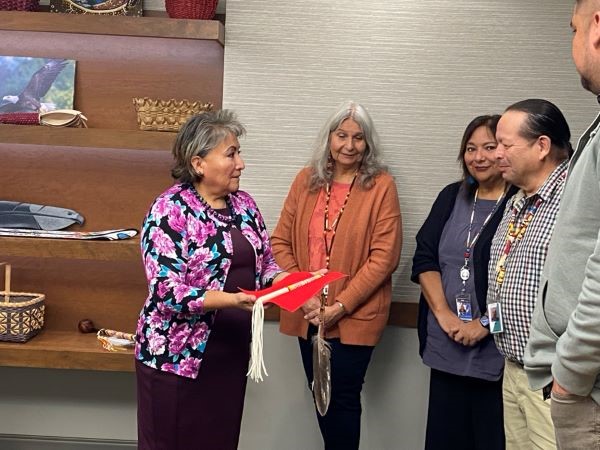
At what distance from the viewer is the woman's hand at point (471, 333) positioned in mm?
3078

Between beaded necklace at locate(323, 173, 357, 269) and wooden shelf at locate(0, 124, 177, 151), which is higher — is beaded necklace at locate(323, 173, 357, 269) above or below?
below

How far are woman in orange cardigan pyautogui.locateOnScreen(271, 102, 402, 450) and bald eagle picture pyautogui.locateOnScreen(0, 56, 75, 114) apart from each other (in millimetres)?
1208

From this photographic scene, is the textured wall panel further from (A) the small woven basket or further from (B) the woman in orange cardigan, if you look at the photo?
(A) the small woven basket

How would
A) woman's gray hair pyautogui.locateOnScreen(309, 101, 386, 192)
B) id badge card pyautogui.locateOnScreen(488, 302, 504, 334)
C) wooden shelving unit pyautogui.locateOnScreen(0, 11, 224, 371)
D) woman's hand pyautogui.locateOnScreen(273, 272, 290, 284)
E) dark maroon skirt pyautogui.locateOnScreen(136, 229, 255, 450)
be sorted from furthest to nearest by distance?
wooden shelving unit pyautogui.locateOnScreen(0, 11, 224, 371), woman's gray hair pyautogui.locateOnScreen(309, 101, 386, 192), woman's hand pyautogui.locateOnScreen(273, 272, 290, 284), dark maroon skirt pyautogui.locateOnScreen(136, 229, 255, 450), id badge card pyautogui.locateOnScreen(488, 302, 504, 334)

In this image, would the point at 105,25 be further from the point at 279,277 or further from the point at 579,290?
the point at 579,290

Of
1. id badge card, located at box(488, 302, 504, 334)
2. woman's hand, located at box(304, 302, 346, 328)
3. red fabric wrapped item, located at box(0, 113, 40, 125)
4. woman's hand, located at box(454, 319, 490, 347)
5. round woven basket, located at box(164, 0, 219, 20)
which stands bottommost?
woman's hand, located at box(304, 302, 346, 328)

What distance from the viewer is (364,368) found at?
3.49 metres

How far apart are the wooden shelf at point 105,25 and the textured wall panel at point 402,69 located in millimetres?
243

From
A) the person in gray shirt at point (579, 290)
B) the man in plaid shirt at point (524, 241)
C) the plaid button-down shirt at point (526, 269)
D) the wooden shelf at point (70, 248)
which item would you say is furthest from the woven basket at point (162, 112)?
the person in gray shirt at point (579, 290)

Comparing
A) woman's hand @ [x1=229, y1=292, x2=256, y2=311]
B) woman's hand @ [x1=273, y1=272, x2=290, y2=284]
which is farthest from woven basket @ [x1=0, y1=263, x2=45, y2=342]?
woman's hand @ [x1=229, y1=292, x2=256, y2=311]

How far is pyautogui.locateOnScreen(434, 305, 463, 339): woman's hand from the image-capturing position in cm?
312

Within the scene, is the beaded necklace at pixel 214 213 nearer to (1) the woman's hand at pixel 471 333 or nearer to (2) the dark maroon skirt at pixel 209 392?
(2) the dark maroon skirt at pixel 209 392

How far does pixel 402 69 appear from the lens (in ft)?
12.3

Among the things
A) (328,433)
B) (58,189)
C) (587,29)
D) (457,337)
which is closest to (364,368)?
(328,433)
